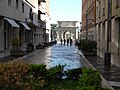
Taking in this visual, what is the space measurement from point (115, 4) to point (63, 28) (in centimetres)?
9168

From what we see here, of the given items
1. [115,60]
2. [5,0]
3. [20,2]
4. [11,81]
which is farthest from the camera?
[20,2]

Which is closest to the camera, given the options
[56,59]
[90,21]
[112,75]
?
[112,75]

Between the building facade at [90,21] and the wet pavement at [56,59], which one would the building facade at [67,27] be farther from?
the wet pavement at [56,59]

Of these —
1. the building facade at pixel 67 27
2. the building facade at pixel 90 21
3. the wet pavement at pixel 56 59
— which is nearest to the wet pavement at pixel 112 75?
the wet pavement at pixel 56 59

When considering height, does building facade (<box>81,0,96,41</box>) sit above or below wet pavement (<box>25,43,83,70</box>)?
above

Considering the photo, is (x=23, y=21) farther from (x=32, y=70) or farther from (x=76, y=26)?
(x=76, y=26)

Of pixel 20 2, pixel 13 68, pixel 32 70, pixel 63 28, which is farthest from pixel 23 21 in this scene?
pixel 63 28


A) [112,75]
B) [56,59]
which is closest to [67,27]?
[56,59]

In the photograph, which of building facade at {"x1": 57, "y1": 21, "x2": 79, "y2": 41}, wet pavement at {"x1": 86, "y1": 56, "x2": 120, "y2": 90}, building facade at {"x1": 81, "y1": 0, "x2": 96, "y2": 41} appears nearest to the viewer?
wet pavement at {"x1": 86, "y1": 56, "x2": 120, "y2": 90}

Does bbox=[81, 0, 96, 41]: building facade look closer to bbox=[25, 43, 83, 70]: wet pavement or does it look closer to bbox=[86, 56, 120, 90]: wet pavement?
bbox=[25, 43, 83, 70]: wet pavement

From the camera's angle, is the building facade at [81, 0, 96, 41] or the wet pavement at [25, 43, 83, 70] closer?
the wet pavement at [25, 43, 83, 70]

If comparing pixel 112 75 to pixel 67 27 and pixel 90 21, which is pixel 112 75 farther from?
pixel 67 27

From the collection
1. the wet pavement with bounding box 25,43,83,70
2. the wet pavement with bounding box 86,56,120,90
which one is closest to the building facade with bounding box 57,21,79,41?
the wet pavement with bounding box 25,43,83,70

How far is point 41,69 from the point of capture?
1207cm
